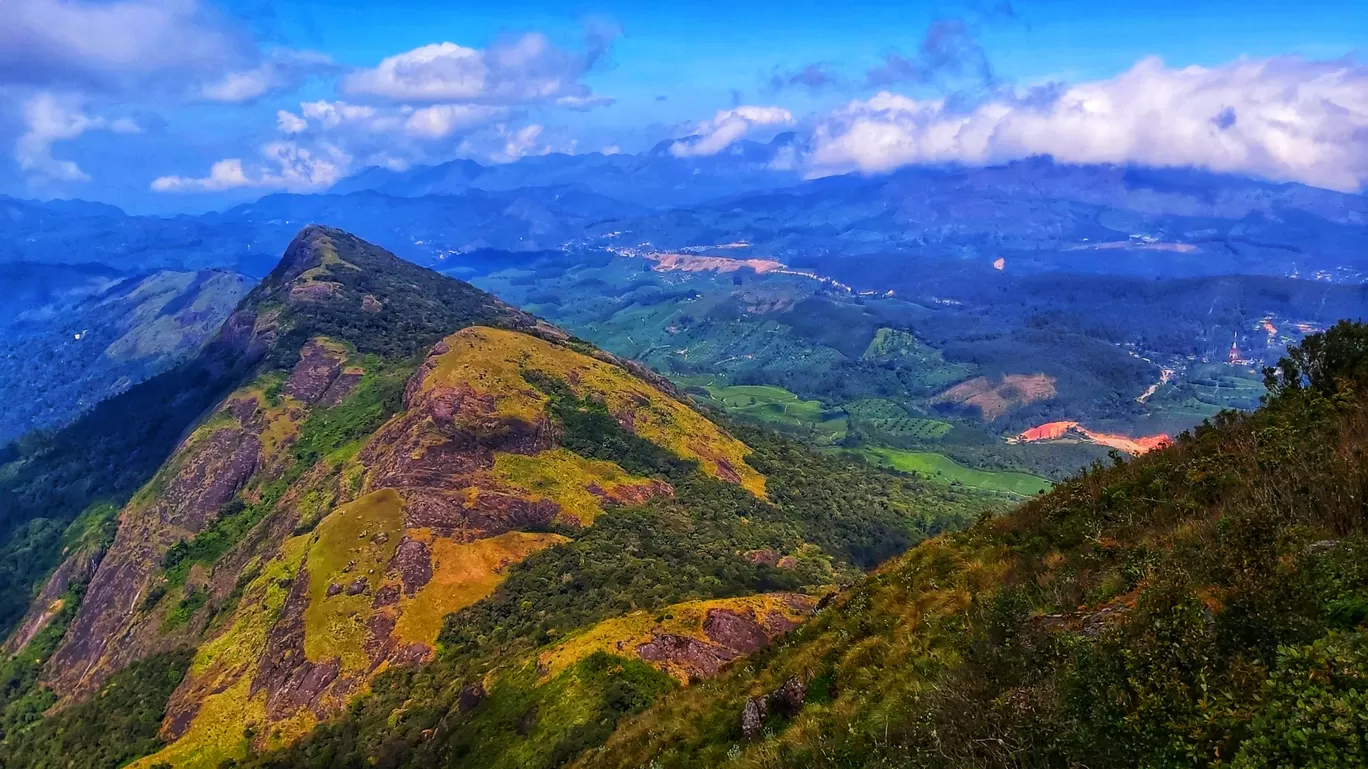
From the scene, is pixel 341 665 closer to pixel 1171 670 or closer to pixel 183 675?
pixel 183 675

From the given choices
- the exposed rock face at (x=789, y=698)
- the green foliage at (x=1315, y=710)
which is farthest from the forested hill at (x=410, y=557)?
the green foliage at (x=1315, y=710)

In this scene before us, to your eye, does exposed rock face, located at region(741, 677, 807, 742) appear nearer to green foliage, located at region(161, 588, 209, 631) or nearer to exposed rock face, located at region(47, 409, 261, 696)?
exposed rock face, located at region(47, 409, 261, 696)

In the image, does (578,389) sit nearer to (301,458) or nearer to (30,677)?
(301,458)

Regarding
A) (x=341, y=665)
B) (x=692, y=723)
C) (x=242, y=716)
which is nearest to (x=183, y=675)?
(x=242, y=716)

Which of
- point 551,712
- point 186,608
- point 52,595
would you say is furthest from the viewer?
point 52,595

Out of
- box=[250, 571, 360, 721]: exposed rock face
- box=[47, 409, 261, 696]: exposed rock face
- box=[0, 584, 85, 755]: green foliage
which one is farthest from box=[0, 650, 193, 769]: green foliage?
box=[250, 571, 360, 721]: exposed rock face

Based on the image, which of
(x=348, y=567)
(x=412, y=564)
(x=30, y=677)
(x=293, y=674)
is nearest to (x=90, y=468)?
(x=30, y=677)
